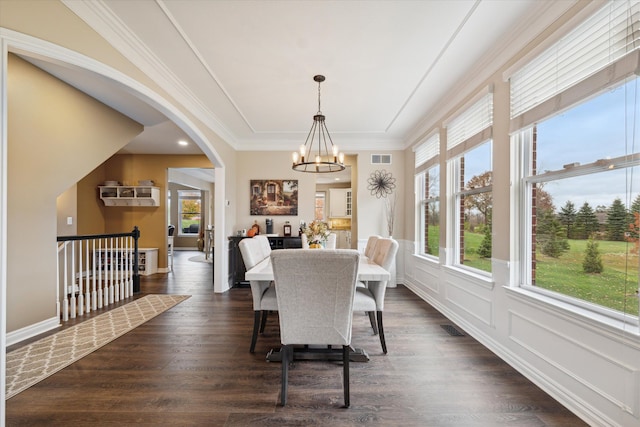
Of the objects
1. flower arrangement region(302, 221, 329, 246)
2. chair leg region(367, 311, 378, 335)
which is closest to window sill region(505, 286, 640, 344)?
chair leg region(367, 311, 378, 335)

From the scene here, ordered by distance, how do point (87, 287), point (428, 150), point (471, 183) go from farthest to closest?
point (428, 150) < point (87, 287) < point (471, 183)

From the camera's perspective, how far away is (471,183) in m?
3.30

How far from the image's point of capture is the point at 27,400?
1.89m

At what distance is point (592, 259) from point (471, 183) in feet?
5.25

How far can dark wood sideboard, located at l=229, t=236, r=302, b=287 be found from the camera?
516cm

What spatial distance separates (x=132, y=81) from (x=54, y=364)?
2.44m

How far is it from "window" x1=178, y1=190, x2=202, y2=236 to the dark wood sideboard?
7287mm

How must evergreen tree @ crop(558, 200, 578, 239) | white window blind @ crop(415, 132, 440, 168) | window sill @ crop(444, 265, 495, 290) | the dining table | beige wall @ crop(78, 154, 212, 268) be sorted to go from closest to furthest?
evergreen tree @ crop(558, 200, 578, 239), the dining table, window sill @ crop(444, 265, 495, 290), white window blind @ crop(415, 132, 440, 168), beige wall @ crop(78, 154, 212, 268)

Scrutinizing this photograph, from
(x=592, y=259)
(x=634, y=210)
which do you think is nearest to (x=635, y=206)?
(x=634, y=210)

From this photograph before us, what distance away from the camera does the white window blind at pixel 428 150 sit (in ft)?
13.6

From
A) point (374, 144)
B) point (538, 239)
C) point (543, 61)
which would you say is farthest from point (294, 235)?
point (543, 61)

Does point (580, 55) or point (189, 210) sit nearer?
point (580, 55)

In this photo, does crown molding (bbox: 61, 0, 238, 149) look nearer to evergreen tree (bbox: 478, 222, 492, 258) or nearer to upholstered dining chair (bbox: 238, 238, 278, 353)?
upholstered dining chair (bbox: 238, 238, 278, 353)

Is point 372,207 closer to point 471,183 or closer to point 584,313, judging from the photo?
point 471,183
